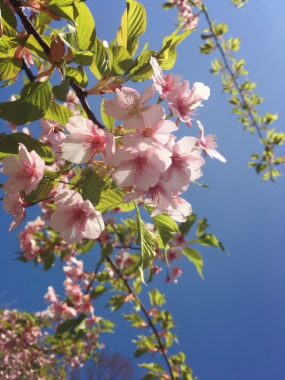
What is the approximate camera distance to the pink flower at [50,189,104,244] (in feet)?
3.03

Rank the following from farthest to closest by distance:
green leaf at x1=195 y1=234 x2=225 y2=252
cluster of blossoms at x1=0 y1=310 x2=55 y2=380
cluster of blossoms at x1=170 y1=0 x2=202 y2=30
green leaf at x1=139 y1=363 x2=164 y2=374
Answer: cluster of blossoms at x1=0 y1=310 x2=55 y2=380, cluster of blossoms at x1=170 y1=0 x2=202 y2=30, green leaf at x1=139 y1=363 x2=164 y2=374, green leaf at x1=195 y1=234 x2=225 y2=252

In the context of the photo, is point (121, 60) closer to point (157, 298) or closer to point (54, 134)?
point (54, 134)

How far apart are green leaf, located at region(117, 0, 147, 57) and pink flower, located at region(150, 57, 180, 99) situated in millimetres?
128

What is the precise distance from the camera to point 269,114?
4.19 m

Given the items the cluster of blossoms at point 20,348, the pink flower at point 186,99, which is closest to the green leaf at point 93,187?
the pink flower at point 186,99

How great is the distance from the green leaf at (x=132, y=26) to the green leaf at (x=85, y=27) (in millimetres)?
94

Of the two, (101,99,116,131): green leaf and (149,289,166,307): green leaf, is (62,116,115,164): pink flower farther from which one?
(149,289,166,307): green leaf

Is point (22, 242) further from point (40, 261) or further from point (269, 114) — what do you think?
point (269, 114)

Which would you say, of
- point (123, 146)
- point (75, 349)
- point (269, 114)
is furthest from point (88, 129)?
point (75, 349)

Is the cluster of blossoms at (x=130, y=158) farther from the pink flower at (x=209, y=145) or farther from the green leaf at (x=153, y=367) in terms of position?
the green leaf at (x=153, y=367)

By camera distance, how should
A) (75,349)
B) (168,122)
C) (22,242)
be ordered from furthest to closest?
(75,349) → (22,242) → (168,122)

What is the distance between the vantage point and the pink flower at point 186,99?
0.96m

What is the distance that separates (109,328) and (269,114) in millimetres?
2852

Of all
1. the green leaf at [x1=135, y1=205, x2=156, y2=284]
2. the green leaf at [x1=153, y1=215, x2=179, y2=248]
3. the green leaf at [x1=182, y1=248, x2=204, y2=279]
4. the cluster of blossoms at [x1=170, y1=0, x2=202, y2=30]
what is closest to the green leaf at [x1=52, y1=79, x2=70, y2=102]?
the green leaf at [x1=135, y1=205, x2=156, y2=284]
